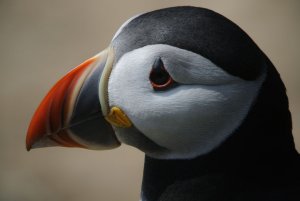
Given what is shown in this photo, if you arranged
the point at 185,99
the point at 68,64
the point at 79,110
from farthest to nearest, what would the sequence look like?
the point at 68,64, the point at 79,110, the point at 185,99

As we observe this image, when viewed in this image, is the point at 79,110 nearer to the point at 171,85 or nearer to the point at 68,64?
the point at 171,85

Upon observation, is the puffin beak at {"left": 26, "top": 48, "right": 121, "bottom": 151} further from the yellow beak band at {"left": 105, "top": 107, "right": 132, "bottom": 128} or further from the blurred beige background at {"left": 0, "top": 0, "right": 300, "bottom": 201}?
the blurred beige background at {"left": 0, "top": 0, "right": 300, "bottom": 201}

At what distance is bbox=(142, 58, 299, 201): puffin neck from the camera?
146cm

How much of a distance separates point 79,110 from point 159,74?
0.75ft

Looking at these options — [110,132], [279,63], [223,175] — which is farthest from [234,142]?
[279,63]

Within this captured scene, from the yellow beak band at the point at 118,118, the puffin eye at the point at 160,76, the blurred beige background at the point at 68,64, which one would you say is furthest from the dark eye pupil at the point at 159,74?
the blurred beige background at the point at 68,64

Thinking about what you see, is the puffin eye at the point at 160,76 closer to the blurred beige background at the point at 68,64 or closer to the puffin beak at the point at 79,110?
the puffin beak at the point at 79,110

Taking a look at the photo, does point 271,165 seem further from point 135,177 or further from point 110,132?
point 135,177

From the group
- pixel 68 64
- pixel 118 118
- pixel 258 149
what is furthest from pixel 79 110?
pixel 68 64

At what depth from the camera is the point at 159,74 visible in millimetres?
1437

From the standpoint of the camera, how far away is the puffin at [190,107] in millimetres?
1430

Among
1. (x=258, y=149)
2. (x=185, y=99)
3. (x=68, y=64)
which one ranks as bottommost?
(x=68, y=64)

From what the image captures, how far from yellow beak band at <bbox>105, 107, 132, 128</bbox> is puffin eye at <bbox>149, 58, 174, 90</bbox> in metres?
0.12

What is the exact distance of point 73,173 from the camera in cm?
339
